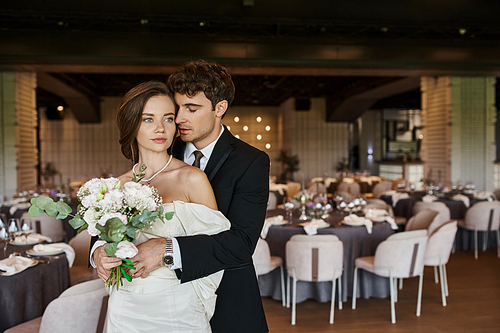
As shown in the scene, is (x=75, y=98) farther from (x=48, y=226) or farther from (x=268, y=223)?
(x=268, y=223)

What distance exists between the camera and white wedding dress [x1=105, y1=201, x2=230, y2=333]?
58.9 inches

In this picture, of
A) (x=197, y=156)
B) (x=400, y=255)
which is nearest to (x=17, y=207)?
(x=400, y=255)

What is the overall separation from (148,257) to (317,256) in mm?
2887

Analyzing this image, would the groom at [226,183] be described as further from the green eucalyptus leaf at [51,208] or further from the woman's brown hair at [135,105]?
the green eucalyptus leaf at [51,208]

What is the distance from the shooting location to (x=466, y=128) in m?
10.6

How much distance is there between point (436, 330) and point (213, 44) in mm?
7130

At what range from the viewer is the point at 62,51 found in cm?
860

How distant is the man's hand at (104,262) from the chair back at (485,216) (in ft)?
21.4

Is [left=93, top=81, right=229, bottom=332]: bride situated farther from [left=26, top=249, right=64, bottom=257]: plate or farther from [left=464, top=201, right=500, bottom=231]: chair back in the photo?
[left=464, top=201, right=500, bottom=231]: chair back

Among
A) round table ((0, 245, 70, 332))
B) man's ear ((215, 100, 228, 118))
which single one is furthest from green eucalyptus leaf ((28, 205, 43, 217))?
round table ((0, 245, 70, 332))

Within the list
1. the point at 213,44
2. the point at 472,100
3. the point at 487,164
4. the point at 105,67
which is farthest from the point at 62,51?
the point at 487,164

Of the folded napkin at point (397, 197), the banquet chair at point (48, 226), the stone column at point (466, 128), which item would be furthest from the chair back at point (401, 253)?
the stone column at point (466, 128)

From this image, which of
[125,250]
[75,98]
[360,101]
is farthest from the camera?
[360,101]

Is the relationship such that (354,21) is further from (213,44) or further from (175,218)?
(175,218)
